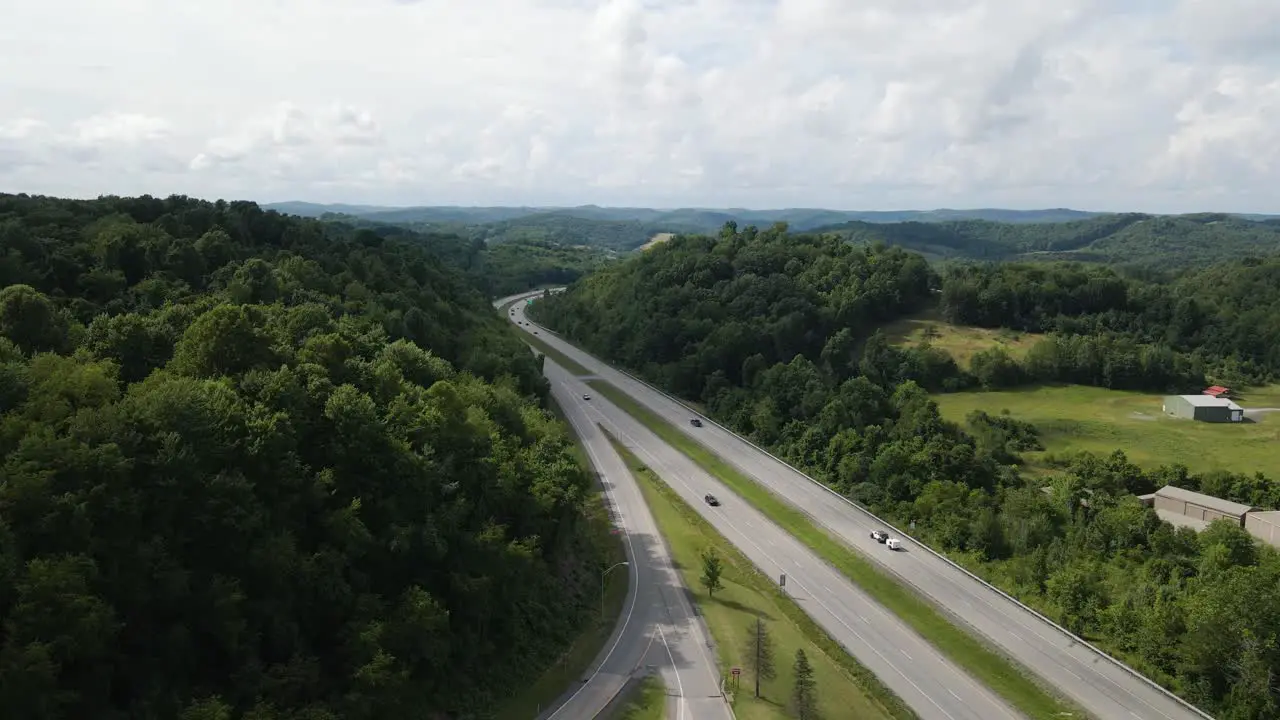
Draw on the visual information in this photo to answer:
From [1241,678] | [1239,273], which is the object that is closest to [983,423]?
[1241,678]

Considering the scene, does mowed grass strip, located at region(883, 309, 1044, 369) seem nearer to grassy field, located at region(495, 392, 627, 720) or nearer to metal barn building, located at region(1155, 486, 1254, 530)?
metal barn building, located at region(1155, 486, 1254, 530)

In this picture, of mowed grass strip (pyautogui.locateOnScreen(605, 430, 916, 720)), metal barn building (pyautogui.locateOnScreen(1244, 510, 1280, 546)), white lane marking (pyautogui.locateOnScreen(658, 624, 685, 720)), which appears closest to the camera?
white lane marking (pyautogui.locateOnScreen(658, 624, 685, 720))

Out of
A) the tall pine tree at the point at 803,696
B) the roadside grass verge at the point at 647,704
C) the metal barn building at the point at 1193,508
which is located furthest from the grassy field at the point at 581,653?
the metal barn building at the point at 1193,508

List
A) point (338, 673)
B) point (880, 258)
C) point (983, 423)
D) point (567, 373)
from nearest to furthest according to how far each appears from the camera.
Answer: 1. point (338, 673)
2. point (983, 423)
3. point (567, 373)
4. point (880, 258)

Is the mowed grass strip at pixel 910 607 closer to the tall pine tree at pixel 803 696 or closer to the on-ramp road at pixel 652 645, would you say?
the tall pine tree at pixel 803 696

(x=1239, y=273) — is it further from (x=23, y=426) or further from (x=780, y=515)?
(x=23, y=426)

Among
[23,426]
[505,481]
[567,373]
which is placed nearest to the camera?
[23,426]

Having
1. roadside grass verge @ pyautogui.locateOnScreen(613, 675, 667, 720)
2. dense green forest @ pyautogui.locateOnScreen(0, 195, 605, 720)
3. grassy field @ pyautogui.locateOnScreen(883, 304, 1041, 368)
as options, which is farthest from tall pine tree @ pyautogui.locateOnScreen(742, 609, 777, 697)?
grassy field @ pyautogui.locateOnScreen(883, 304, 1041, 368)
